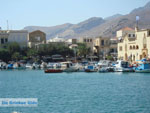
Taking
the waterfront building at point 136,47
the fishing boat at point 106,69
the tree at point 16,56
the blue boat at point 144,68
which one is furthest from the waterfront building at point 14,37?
the blue boat at point 144,68

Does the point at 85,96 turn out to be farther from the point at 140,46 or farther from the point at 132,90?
the point at 140,46

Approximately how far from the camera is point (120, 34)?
12838 cm

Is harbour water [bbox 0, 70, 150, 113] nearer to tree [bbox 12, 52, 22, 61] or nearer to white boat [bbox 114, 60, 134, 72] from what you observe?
white boat [bbox 114, 60, 134, 72]

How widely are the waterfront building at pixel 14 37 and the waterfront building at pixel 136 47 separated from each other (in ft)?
103

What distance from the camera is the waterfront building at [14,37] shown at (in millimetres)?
117938

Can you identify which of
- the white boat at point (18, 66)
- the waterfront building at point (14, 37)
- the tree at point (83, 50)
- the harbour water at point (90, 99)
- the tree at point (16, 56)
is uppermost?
the waterfront building at point (14, 37)

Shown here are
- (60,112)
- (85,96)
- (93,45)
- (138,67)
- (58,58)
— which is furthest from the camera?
(93,45)

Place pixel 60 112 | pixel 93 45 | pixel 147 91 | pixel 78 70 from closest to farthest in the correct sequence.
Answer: pixel 60 112 < pixel 147 91 < pixel 78 70 < pixel 93 45

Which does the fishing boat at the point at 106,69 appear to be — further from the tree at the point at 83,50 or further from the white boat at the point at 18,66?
the tree at the point at 83,50

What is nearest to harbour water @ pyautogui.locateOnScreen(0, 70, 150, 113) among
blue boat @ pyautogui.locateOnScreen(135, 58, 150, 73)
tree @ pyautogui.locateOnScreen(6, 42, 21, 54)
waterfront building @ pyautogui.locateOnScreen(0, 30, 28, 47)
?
blue boat @ pyautogui.locateOnScreen(135, 58, 150, 73)

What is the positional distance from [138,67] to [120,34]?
52557 mm

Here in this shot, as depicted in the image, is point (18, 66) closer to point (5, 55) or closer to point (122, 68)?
point (5, 55)

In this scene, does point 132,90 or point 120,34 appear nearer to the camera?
point 132,90

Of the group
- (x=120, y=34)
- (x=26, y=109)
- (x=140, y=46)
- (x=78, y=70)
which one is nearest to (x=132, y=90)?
(x=26, y=109)
